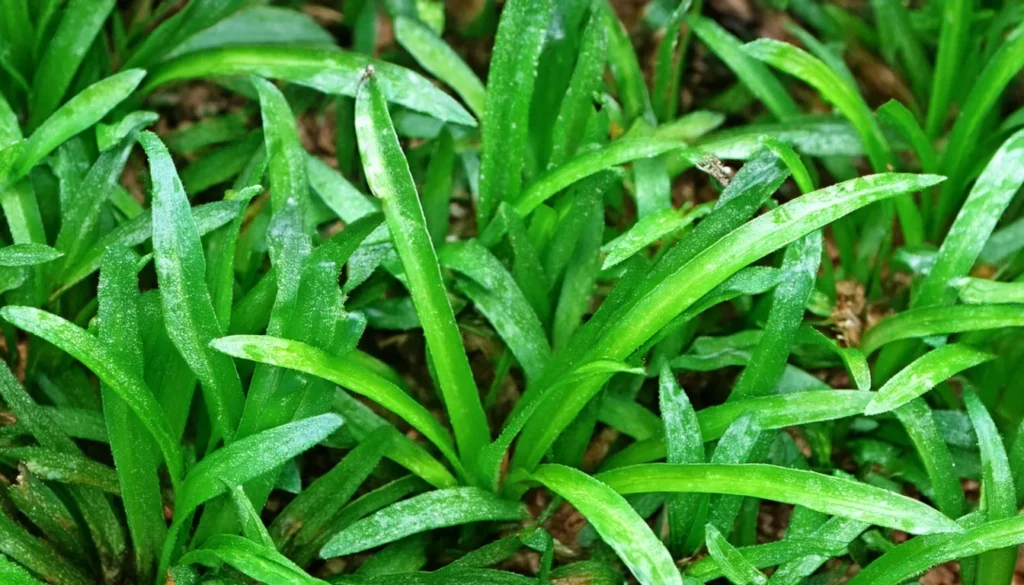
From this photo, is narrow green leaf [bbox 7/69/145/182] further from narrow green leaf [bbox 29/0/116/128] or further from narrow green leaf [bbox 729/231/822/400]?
narrow green leaf [bbox 729/231/822/400]

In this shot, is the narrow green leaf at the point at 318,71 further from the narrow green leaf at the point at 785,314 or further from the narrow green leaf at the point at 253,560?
the narrow green leaf at the point at 253,560

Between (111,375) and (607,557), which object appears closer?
(111,375)

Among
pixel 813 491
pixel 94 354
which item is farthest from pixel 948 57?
pixel 94 354

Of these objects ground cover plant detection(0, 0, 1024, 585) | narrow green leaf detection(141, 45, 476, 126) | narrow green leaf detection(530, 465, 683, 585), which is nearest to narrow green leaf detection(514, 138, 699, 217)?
ground cover plant detection(0, 0, 1024, 585)

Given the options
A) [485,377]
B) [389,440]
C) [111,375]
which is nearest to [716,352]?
[485,377]

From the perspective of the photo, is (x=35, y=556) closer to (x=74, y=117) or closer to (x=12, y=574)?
(x=12, y=574)

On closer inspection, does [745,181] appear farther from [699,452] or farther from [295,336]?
[295,336]
